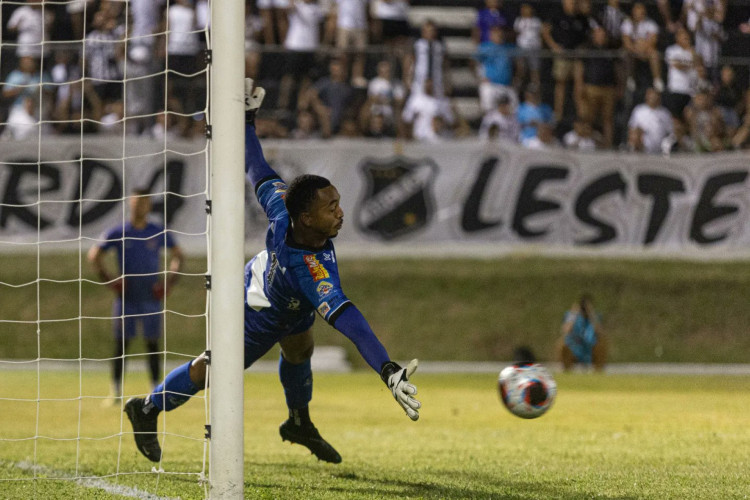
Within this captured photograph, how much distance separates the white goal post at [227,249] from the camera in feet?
17.1

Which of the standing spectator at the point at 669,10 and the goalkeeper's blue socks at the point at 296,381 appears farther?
the standing spectator at the point at 669,10

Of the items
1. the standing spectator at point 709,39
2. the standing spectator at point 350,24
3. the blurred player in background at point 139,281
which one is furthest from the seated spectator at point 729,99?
the blurred player in background at point 139,281

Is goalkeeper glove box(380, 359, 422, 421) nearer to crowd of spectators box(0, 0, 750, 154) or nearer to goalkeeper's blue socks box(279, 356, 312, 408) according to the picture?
goalkeeper's blue socks box(279, 356, 312, 408)

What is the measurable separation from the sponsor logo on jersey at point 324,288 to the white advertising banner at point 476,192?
13.0 meters

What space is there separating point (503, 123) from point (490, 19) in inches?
105

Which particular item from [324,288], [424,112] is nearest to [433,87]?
[424,112]

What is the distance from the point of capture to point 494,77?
19.8 meters

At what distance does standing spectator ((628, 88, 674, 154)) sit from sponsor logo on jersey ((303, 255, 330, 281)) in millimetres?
14181

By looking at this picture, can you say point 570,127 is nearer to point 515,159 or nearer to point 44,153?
point 515,159

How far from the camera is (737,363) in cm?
1908

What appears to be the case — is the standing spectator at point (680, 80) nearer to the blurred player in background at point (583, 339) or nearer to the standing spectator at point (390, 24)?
the blurred player in background at point (583, 339)

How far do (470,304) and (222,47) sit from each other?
1511 cm

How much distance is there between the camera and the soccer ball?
22.2 ft

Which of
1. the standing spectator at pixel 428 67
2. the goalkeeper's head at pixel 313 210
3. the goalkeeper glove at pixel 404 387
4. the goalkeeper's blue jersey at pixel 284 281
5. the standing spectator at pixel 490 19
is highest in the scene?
the standing spectator at pixel 490 19
